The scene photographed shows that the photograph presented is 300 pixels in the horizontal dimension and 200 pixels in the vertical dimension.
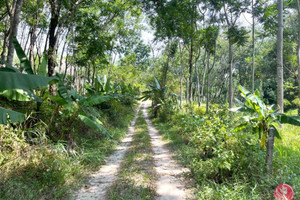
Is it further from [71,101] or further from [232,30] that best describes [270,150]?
[232,30]

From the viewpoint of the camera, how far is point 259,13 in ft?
39.7

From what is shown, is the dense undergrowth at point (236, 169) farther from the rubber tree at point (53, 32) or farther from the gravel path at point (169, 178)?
the rubber tree at point (53, 32)

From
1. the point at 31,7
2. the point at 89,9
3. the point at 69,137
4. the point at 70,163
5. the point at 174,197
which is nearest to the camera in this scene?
the point at 174,197


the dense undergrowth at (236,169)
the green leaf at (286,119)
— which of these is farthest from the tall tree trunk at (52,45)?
the green leaf at (286,119)

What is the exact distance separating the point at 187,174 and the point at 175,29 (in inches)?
369

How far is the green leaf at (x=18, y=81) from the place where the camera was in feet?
8.72

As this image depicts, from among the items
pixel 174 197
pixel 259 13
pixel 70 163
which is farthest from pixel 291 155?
pixel 259 13

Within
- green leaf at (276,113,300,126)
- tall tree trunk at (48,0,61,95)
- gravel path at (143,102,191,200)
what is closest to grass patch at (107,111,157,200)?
gravel path at (143,102,191,200)

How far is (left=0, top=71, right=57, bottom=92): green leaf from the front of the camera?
2.66 m

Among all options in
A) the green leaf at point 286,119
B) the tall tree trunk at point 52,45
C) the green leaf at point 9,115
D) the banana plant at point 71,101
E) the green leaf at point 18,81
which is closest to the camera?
the green leaf at point 18,81

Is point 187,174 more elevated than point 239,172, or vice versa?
point 239,172

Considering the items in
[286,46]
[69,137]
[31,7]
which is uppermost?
[31,7]

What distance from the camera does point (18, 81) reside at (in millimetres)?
2834

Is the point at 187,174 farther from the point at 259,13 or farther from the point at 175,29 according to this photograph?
the point at 259,13
